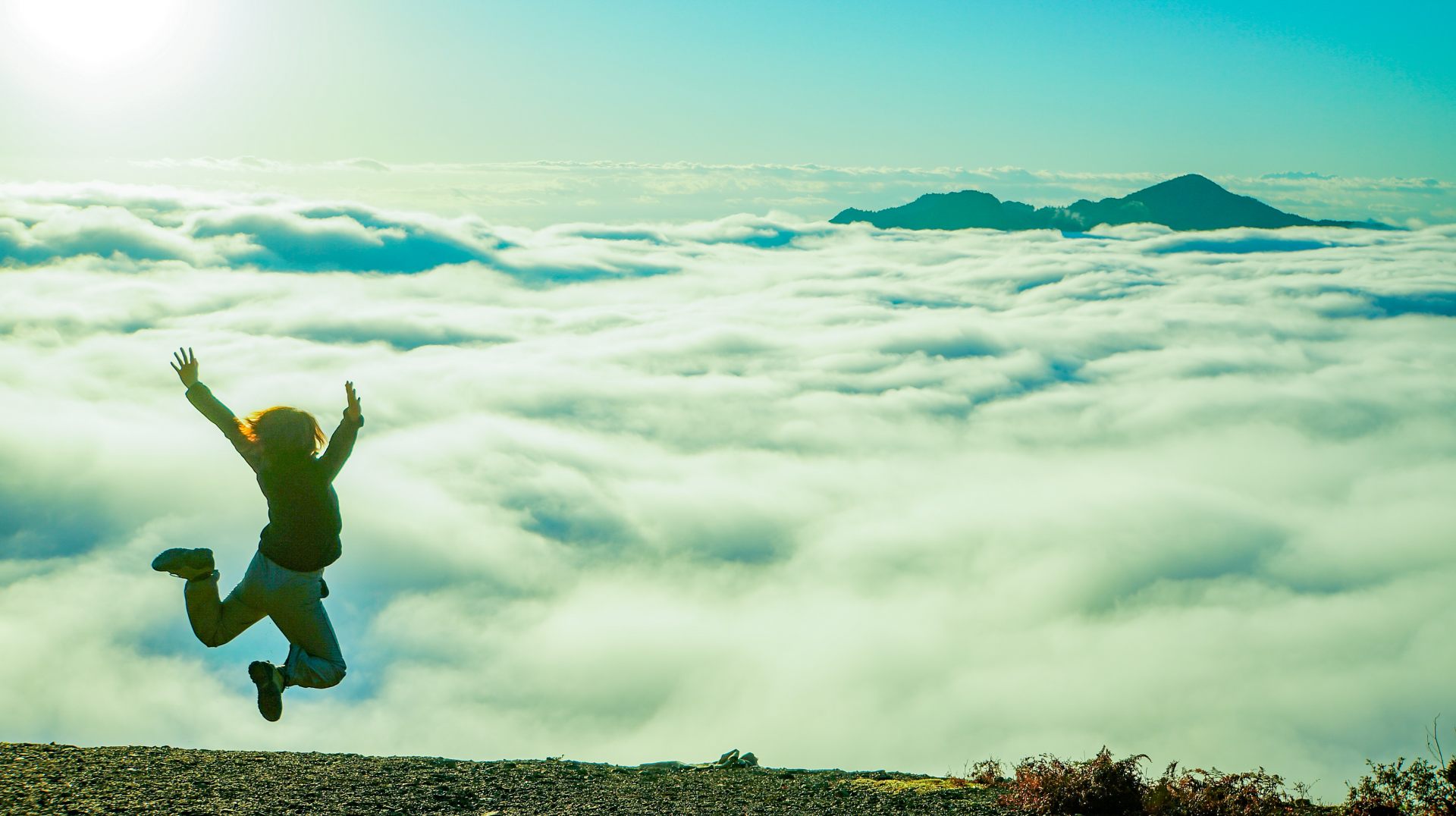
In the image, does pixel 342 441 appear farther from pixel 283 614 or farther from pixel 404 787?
pixel 404 787

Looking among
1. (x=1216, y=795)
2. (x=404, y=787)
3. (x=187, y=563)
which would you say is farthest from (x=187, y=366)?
(x=1216, y=795)

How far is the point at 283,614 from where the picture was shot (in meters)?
6.80

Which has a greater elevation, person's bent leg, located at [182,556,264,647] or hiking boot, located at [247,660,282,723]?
person's bent leg, located at [182,556,264,647]

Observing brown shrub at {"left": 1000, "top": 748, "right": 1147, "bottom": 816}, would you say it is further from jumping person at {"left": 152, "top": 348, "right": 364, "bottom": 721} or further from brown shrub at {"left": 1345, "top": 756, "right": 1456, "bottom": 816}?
jumping person at {"left": 152, "top": 348, "right": 364, "bottom": 721}

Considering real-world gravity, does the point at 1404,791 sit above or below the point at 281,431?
below

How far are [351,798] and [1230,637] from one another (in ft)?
647

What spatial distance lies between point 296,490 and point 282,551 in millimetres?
466

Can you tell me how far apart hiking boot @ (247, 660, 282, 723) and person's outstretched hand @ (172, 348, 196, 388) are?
1.96m

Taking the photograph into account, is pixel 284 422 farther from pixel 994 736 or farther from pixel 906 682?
pixel 906 682

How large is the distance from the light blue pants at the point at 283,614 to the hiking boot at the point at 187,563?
2.6 inches

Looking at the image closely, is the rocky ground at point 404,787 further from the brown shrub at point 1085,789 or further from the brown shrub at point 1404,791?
the brown shrub at point 1404,791

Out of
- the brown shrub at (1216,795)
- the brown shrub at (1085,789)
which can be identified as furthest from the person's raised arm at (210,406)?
the brown shrub at (1216,795)

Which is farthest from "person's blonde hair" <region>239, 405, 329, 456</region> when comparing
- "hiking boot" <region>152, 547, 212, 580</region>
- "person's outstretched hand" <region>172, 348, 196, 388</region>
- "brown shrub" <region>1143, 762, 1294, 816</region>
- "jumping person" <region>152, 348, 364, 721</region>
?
"brown shrub" <region>1143, 762, 1294, 816</region>

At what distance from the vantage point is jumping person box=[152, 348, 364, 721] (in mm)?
6496
